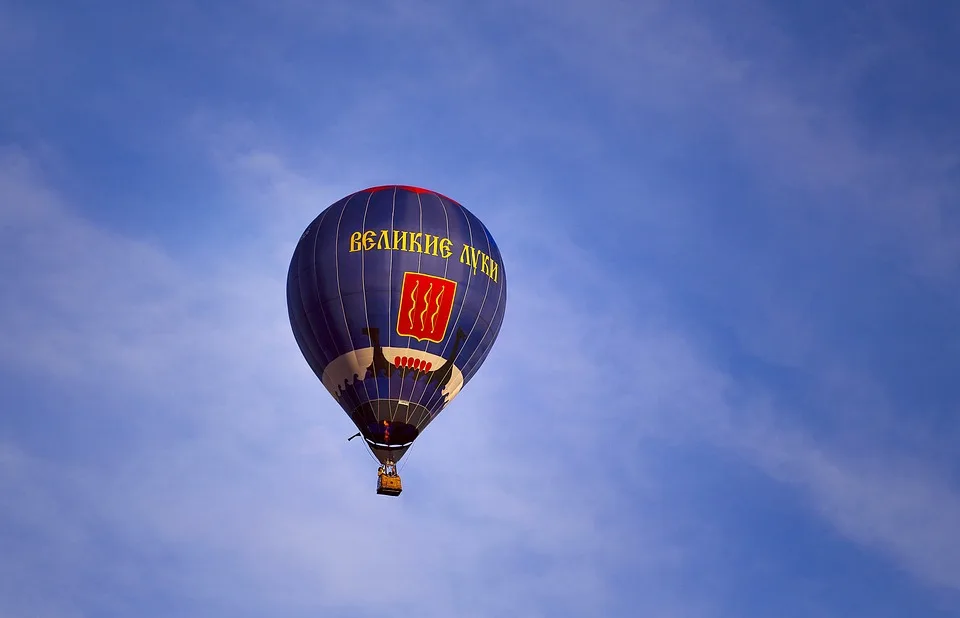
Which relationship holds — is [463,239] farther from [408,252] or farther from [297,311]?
[297,311]

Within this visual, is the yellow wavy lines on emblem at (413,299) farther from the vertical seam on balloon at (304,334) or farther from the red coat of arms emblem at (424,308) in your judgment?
the vertical seam on balloon at (304,334)

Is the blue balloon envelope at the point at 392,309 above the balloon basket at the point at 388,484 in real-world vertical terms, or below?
above

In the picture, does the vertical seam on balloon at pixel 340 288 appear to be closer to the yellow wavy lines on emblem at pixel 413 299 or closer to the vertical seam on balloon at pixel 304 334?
the vertical seam on balloon at pixel 304 334

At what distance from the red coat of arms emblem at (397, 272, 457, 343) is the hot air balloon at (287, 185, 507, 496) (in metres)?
0.03

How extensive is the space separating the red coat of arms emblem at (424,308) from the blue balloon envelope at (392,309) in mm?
33

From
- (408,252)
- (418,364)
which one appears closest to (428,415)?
(418,364)

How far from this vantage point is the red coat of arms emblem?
49.7 m

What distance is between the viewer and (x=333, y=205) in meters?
52.6

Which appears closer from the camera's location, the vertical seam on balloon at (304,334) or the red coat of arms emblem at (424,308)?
the red coat of arms emblem at (424,308)

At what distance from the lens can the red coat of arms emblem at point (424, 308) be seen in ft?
163

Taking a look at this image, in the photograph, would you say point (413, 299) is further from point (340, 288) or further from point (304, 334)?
point (304, 334)

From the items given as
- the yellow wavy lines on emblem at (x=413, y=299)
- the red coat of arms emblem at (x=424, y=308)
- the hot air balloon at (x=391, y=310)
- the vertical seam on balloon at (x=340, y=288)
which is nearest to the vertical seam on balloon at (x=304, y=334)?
the hot air balloon at (x=391, y=310)

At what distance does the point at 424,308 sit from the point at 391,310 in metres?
1.11

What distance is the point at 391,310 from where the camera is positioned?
49594 millimetres
